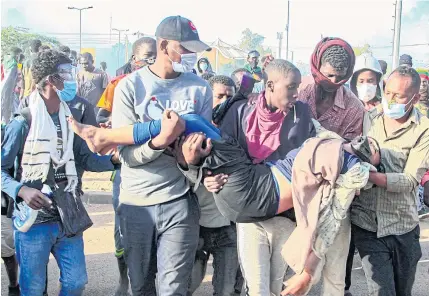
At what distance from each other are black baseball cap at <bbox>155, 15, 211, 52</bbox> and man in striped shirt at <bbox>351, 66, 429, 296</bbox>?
1212 mm

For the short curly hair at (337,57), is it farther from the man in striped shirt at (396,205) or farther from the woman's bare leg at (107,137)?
the woman's bare leg at (107,137)

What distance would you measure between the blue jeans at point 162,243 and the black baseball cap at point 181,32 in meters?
0.88

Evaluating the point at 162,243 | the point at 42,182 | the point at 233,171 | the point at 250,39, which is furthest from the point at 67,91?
the point at 250,39

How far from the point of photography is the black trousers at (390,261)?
328 cm

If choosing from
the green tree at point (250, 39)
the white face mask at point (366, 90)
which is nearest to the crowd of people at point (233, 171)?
the white face mask at point (366, 90)

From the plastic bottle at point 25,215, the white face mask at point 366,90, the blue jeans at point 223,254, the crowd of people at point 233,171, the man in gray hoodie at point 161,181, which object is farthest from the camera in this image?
the white face mask at point 366,90

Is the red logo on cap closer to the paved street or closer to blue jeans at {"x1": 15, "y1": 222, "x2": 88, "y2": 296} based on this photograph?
blue jeans at {"x1": 15, "y1": 222, "x2": 88, "y2": 296}

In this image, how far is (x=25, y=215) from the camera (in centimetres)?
324

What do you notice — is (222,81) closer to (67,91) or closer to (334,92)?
(334,92)

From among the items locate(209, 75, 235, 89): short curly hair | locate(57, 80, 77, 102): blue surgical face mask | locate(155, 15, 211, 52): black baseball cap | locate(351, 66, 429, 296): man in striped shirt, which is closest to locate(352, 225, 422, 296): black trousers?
locate(351, 66, 429, 296): man in striped shirt

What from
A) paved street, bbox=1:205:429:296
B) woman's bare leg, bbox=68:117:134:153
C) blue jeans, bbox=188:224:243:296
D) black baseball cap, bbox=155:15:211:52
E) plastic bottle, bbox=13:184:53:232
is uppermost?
black baseball cap, bbox=155:15:211:52

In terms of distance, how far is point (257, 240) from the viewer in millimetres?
3145

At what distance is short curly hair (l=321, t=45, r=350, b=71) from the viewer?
11.3 feet

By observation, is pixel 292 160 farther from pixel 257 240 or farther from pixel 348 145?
pixel 257 240
